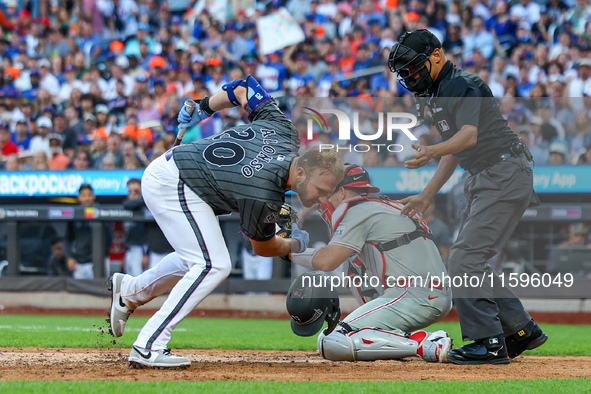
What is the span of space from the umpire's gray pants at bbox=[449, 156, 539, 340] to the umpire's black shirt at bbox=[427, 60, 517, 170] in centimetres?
14

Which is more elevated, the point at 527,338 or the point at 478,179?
the point at 478,179

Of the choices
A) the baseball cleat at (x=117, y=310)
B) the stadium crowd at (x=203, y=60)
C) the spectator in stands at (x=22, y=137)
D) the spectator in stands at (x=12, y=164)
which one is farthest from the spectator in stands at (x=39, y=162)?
the baseball cleat at (x=117, y=310)

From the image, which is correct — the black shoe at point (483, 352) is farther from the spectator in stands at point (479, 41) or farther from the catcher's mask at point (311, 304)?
the spectator in stands at point (479, 41)

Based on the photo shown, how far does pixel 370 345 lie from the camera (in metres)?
5.05

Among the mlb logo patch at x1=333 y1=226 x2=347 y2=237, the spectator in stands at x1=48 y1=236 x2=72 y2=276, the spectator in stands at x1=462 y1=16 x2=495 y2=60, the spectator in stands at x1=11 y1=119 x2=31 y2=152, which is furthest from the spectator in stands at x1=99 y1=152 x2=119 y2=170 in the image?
the mlb logo patch at x1=333 y1=226 x2=347 y2=237

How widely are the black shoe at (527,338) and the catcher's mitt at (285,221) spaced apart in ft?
5.61

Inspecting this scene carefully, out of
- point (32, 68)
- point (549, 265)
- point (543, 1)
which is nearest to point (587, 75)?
point (543, 1)

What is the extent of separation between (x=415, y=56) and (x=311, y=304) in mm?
1931

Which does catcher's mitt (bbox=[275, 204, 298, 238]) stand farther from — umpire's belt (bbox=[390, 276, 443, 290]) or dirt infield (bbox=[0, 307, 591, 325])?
dirt infield (bbox=[0, 307, 591, 325])

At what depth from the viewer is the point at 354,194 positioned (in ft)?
18.0

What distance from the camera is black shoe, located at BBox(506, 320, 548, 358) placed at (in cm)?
524

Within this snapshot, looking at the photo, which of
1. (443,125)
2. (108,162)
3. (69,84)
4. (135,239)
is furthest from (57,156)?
(443,125)

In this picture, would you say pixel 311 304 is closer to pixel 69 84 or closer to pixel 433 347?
pixel 433 347

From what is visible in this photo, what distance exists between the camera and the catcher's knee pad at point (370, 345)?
505 cm
